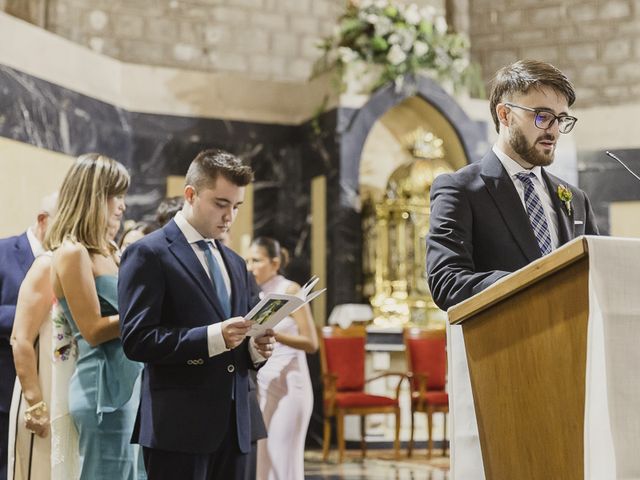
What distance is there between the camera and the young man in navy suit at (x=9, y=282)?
398 centimetres

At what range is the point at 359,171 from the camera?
9.02 m

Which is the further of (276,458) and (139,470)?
(276,458)

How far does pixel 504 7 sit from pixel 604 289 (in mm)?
10450

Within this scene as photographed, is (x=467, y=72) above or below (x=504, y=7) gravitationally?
below

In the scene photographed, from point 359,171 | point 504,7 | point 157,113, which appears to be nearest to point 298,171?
point 359,171

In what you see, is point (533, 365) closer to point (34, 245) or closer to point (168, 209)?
point (168, 209)

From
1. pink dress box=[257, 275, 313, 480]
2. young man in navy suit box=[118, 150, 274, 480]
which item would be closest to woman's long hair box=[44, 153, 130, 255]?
young man in navy suit box=[118, 150, 274, 480]

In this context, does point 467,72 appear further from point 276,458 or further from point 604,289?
point 604,289

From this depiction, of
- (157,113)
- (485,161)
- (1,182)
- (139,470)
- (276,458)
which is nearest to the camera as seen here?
(485,161)

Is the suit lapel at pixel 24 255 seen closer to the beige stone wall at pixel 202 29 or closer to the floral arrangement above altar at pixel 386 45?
the floral arrangement above altar at pixel 386 45

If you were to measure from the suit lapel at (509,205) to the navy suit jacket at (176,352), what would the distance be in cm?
85

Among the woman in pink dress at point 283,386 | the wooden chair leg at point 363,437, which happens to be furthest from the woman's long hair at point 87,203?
the wooden chair leg at point 363,437

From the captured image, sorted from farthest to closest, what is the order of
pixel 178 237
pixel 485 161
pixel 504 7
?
pixel 504 7, pixel 178 237, pixel 485 161

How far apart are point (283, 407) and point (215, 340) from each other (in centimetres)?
277
